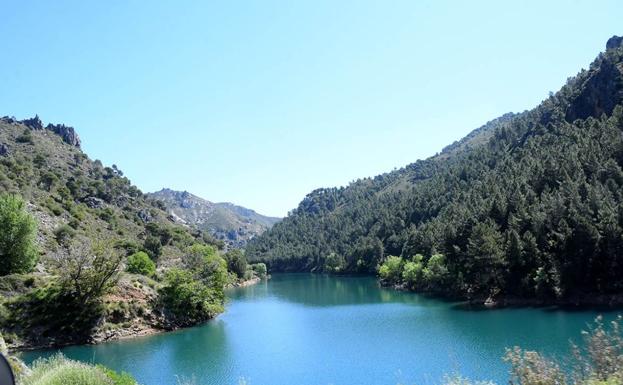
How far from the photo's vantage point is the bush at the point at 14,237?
186 ft

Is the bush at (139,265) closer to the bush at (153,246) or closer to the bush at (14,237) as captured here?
the bush at (14,237)

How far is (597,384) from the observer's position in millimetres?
7648

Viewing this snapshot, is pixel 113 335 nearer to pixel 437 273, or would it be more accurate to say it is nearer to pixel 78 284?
pixel 78 284

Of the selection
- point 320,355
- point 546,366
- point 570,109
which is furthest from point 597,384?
point 570,109

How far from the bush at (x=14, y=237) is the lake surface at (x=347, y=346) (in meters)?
16.6

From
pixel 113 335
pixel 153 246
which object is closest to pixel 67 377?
pixel 113 335

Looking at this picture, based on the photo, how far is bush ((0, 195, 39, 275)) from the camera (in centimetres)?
5678

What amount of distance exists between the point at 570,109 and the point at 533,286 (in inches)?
2844

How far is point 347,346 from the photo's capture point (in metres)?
46.2

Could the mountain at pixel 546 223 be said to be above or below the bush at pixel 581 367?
above

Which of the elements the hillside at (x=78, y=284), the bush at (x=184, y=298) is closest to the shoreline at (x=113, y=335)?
the hillside at (x=78, y=284)

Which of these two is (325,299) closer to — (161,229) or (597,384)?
(161,229)

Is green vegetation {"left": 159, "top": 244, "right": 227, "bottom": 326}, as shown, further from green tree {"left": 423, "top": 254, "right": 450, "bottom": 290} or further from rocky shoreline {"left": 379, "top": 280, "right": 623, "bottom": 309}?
green tree {"left": 423, "top": 254, "right": 450, "bottom": 290}

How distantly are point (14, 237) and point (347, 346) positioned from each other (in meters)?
39.7
